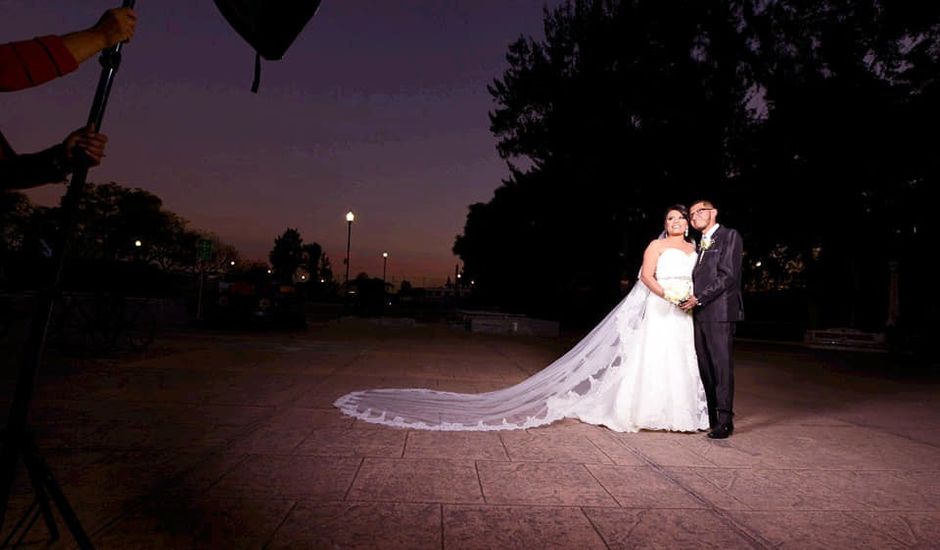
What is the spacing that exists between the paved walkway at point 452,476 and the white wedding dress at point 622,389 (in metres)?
0.23

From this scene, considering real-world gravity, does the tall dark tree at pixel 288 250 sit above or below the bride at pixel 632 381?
above

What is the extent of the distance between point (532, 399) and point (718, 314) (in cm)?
211

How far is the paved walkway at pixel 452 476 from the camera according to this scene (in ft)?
10.1

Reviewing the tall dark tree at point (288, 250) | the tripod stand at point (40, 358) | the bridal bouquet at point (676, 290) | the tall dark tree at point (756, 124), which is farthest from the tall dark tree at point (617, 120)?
the tall dark tree at point (288, 250)

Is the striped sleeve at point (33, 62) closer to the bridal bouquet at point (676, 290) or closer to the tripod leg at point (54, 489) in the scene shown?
the tripod leg at point (54, 489)

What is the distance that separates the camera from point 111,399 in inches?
259

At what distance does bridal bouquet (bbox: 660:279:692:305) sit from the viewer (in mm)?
5961

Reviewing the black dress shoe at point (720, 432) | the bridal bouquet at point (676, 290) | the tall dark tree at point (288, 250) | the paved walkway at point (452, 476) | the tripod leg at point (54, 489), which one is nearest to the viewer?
the tripod leg at point (54, 489)

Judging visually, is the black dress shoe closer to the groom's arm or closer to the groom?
the groom

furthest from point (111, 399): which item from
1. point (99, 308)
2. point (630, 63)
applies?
point (630, 63)

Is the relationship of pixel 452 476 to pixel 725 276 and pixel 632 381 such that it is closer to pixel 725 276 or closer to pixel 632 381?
pixel 632 381

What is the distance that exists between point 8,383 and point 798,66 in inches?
1035

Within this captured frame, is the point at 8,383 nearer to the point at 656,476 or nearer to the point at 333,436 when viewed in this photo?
the point at 333,436

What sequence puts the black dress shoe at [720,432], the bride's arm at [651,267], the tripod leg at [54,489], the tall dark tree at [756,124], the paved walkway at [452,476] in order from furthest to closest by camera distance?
the tall dark tree at [756,124], the bride's arm at [651,267], the black dress shoe at [720,432], the paved walkway at [452,476], the tripod leg at [54,489]
